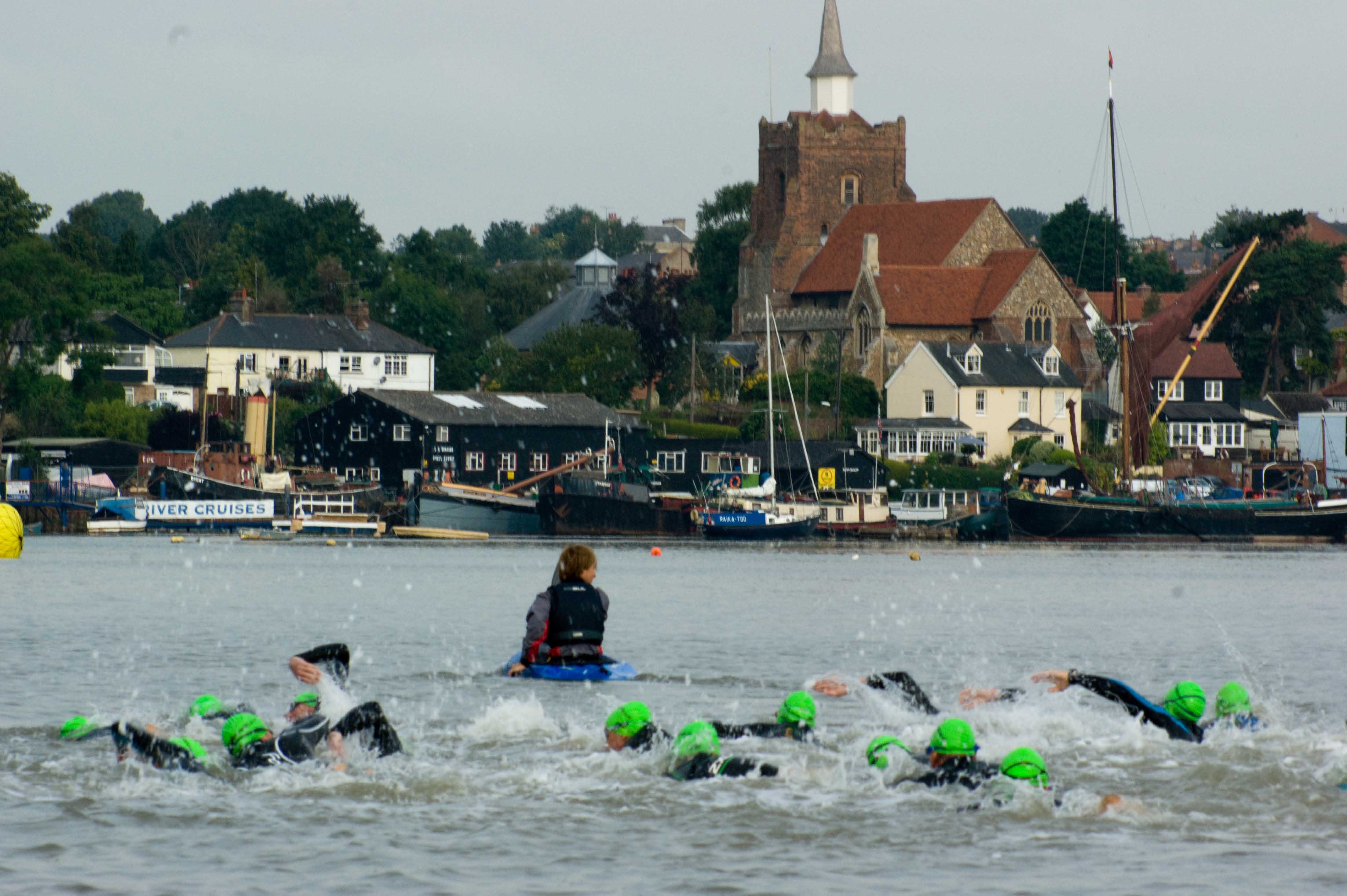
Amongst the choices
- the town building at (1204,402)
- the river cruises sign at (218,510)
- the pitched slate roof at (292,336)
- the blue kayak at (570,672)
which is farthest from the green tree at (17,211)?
the blue kayak at (570,672)

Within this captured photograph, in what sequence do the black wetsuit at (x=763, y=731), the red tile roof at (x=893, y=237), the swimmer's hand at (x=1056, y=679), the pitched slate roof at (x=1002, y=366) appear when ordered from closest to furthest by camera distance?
the swimmer's hand at (x=1056, y=679) < the black wetsuit at (x=763, y=731) < the pitched slate roof at (x=1002, y=366) < the red tile roof at (x=893, y=237)

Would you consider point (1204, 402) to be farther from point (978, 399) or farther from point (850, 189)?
point (850, 189)

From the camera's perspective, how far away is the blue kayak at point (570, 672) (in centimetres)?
2166

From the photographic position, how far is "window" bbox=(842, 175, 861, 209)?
14575 cm

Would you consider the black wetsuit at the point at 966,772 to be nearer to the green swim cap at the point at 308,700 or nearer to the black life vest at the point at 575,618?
the green swim cap at the point at 308,700

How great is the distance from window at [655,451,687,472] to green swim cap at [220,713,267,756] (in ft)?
284

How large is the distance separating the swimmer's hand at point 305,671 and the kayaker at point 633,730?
3.10 metres

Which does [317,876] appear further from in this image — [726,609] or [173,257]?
[173,257]

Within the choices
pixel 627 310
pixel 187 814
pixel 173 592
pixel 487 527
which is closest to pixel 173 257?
pixel 627 310

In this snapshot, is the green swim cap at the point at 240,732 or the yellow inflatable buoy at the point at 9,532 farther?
the yellow inflatable buoy at the point at 9,532

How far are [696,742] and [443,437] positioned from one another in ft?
271

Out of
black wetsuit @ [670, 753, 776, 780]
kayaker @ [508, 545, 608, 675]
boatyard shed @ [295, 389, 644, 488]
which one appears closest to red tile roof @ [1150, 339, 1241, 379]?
boatyard shed @ [295, 389, 644, 488]

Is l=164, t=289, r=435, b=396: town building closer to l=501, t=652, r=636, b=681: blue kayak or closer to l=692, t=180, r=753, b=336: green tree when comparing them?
l=692, t=180, r=753, b=336: green tree

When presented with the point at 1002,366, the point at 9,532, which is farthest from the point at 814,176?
the point at 9,532
